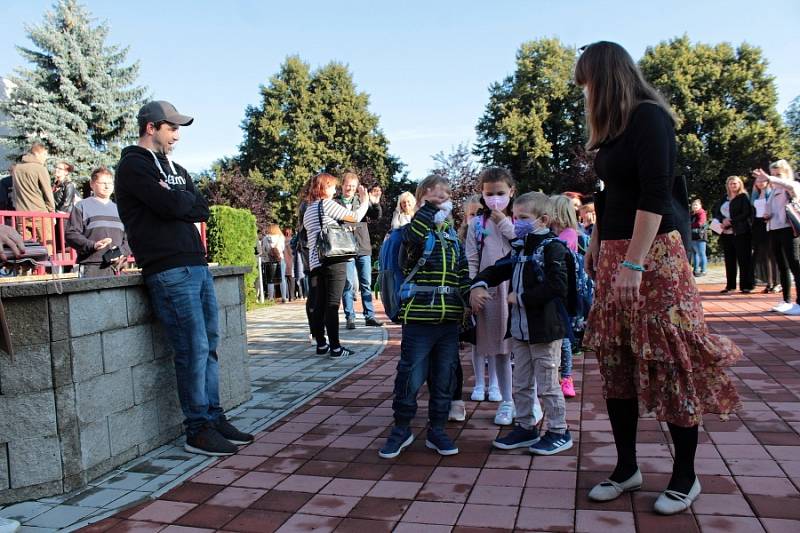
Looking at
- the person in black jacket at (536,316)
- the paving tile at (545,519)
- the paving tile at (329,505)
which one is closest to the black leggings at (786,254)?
the person in black jacket at (536,316)

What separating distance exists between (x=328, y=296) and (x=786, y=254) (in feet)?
19.1

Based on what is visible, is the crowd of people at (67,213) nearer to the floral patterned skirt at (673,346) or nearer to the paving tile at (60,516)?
the paving tile at (60,516)

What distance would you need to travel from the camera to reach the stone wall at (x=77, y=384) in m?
3.04

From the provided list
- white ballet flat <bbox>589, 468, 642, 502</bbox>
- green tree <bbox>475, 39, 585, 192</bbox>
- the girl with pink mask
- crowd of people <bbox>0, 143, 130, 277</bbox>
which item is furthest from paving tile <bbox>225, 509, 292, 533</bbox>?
green tree <bbox>475, 39, 585, 192</bbox>

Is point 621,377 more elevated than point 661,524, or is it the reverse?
point 621,377

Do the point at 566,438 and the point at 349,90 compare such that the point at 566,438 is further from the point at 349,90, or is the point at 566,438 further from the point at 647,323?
the point at 349,90

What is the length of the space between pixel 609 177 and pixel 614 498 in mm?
1400

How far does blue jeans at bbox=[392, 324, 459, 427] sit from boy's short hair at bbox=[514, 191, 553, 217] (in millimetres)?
811

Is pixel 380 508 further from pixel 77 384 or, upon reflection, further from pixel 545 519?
pixel 77 384

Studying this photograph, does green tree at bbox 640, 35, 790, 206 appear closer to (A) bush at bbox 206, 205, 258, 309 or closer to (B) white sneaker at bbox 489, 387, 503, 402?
(A) bush at bbox 206, 205, 258, 309

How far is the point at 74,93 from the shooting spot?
2373 cm

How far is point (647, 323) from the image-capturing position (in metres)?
2.58

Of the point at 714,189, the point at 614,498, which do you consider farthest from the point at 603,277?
the point at 714,189

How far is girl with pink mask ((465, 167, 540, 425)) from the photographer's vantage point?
3.89 metres
